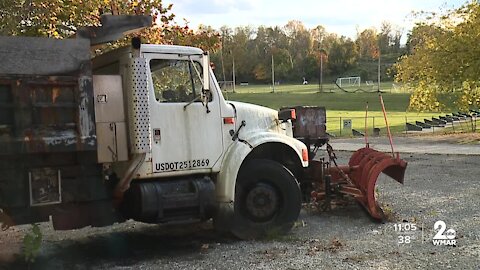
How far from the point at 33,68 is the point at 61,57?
0.31 meters

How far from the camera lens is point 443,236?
7.48 m

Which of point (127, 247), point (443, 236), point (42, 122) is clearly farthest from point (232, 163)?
point (443, 236)

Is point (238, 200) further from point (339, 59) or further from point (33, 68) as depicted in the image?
point (339, 59)

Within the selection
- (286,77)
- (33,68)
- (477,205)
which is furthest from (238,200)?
(286,77)

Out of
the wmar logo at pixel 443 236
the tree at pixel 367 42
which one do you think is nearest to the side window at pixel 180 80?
the wmar logo at pixel 443 236

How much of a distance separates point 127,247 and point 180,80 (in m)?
2.34

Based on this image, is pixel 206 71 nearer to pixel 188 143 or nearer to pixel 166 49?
pixel 166 49

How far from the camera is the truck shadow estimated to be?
669cm

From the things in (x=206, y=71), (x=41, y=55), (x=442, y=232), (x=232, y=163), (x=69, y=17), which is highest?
(x=69, y=17)

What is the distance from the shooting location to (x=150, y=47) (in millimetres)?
6875

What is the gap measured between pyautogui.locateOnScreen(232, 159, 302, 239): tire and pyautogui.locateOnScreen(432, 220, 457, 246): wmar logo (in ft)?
6.05

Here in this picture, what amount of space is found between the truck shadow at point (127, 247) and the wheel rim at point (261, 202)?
48 cm

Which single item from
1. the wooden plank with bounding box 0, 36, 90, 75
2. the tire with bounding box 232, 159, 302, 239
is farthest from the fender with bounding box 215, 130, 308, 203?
the wooden plank with bounding box 0, 36, 90, 75

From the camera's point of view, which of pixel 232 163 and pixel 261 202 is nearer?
pixel 232 163
